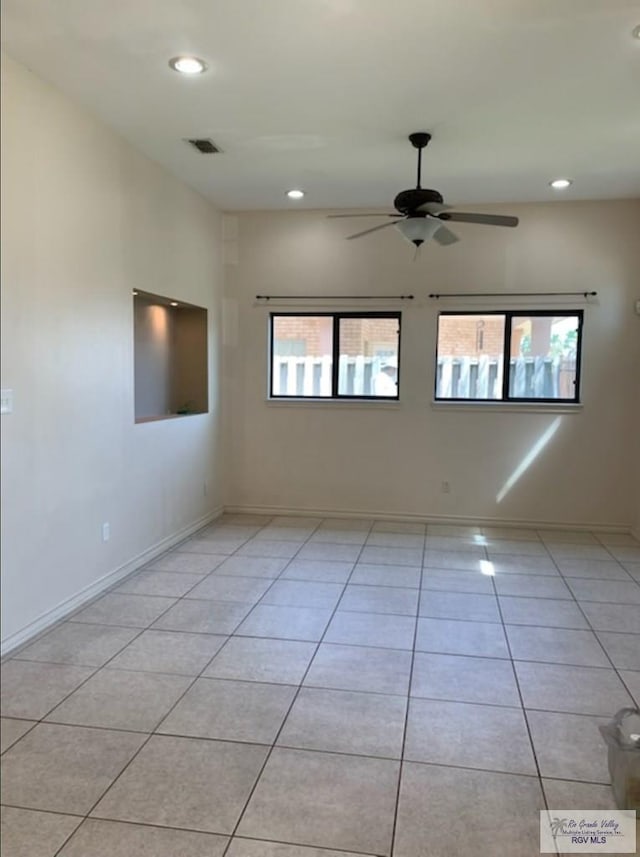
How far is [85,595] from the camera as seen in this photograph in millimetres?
3574

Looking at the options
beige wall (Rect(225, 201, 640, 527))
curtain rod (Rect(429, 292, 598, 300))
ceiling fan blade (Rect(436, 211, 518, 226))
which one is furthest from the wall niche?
ceiling fan blade (Rect(436, 211, 518, 226))

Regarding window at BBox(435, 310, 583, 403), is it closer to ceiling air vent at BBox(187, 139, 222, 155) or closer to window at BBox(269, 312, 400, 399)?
window at BBox(269, 312, 400, 399)

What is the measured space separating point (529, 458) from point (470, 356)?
3.53 ft

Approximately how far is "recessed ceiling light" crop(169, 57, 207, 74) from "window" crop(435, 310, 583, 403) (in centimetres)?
321

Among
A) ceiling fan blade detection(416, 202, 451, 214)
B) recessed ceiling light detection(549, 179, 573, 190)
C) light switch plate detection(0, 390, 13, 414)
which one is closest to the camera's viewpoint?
light switch plate detection(0, 390, 13, 414)

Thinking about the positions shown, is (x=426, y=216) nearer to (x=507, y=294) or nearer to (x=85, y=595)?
(x=507, y=294)

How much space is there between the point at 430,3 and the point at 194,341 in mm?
3598

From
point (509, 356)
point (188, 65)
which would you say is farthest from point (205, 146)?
point (509, 356)

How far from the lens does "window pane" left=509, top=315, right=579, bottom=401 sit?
5.43 m

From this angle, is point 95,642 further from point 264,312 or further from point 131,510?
point 264,312

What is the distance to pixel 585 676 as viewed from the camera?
2.76 m

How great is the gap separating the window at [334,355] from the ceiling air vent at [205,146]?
1.91m

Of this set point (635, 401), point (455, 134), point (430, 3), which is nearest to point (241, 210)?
point (455, 134)

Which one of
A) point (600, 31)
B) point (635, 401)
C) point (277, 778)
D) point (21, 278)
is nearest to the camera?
point (277, 778)
